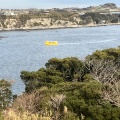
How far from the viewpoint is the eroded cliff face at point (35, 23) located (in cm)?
12575

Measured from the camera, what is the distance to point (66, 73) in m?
21.2

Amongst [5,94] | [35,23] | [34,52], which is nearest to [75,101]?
[5,94]

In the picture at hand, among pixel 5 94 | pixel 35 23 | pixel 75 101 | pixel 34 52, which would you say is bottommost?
pixel 35 23

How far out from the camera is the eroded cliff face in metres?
126

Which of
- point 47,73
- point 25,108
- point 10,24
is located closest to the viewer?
point 25,108

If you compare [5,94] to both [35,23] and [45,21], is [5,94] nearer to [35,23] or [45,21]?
[35,23]

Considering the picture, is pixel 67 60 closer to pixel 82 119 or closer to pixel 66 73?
pixel 66 73

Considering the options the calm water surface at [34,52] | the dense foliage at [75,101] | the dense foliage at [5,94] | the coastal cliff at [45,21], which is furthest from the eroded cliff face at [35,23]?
the dense foliage at [75,101]

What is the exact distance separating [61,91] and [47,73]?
445 cm

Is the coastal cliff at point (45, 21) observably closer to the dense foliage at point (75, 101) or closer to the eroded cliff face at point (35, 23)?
the eroded cliff face at point (35, 23)

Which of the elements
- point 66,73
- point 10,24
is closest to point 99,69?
point 66,73

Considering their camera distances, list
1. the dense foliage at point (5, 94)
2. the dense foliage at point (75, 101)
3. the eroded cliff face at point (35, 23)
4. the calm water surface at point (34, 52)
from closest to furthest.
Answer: the dense foliage at point (75, 101) < the dense foliage at point (5, 94) < the calm water surface at point (34, 52) < the eroded cliff face at point (35, 23)

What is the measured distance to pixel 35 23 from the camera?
128250 mm

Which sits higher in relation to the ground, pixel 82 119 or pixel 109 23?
pixel 82 119
